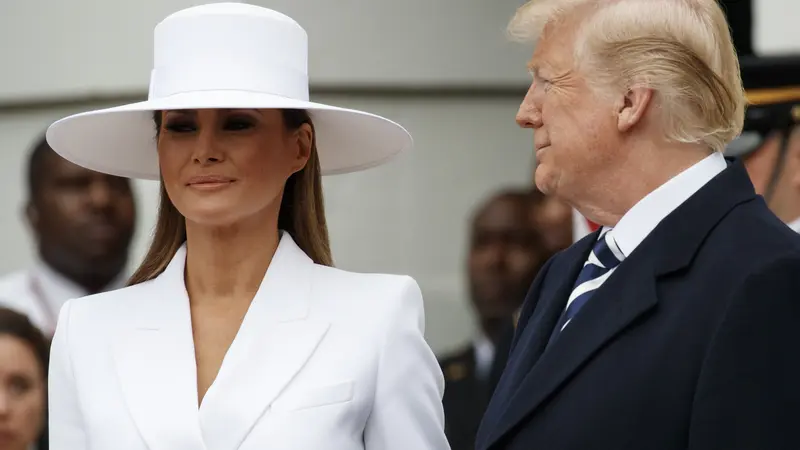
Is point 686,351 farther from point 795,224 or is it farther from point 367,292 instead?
point 795,224

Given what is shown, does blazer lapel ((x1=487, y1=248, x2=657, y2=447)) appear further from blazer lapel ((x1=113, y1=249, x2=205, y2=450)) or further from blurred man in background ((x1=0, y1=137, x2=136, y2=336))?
blurred man in background ((x1=0, y1=137, x2=136, y2=336))

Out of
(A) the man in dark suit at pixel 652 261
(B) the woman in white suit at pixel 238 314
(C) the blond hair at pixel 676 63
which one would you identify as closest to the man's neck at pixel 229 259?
(B) the woman in white suit at pixel 238 314

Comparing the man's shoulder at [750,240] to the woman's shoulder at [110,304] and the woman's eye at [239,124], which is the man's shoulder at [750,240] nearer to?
the woman's eye at [239,124]

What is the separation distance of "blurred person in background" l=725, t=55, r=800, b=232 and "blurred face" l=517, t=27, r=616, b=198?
73.0 inches

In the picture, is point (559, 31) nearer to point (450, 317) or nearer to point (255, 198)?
point (255, 198)

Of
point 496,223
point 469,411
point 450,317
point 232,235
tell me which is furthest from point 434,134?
point 232,235

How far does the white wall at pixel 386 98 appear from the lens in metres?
8.73

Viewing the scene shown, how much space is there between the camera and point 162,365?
A: 3.60m

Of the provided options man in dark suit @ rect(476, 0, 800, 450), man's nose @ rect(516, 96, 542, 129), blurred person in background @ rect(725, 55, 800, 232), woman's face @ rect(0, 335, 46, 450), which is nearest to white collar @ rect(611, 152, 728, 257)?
man in dark suit @ rect(476, 0, 800, 450)

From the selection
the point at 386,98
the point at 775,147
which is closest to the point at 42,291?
the point at 386,98

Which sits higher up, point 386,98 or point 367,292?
point 367,292

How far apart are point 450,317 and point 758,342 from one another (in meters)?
5.90

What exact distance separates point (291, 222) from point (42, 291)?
10.3 feet

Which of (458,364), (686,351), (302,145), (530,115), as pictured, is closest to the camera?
(686,351)
